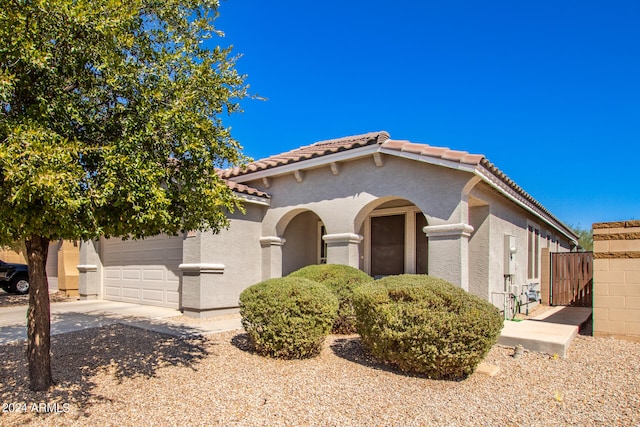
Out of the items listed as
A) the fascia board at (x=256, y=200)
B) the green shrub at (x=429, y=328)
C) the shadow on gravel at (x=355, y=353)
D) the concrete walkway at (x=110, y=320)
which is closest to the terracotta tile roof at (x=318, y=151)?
the fascia board at (x=256, y=200)

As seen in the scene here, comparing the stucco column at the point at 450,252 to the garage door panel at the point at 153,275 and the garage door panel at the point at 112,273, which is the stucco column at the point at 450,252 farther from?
the garage door panel at the point at 112,273

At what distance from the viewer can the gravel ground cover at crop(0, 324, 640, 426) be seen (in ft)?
14.2

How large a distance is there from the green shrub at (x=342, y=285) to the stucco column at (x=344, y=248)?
1.59m

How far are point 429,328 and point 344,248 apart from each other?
16.6ft

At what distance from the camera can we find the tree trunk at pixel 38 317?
480cm

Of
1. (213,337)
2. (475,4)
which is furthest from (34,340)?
(475,4)

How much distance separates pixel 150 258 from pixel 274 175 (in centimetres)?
467

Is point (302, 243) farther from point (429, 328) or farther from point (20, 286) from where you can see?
point (20, 286)

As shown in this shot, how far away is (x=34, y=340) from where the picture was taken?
189 inches

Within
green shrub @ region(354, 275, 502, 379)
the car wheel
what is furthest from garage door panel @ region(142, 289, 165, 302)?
the car wheel

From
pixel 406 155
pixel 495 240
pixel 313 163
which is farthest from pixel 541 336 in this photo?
pixel 313 163

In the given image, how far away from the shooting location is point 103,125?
436cm

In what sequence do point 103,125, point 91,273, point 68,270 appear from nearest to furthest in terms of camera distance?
point 103,125 → point 91,273 → point 68,270

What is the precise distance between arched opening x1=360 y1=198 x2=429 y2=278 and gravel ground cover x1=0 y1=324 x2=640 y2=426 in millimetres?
4495
